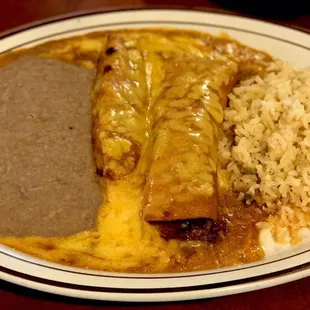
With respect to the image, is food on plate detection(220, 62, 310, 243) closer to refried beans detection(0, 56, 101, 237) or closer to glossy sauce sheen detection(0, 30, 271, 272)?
glossy sauce sheen detection(0, 30, 271, 272)

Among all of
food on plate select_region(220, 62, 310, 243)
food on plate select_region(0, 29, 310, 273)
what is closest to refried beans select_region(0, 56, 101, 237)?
food on plate select_region(0, 29, 310, 273)

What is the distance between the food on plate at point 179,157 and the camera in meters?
1.45

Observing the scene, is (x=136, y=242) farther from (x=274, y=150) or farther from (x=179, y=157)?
(x=274, y=150)

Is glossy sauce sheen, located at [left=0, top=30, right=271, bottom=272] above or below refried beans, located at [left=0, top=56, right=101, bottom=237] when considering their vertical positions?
below

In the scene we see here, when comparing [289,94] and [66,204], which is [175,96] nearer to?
[289,94]

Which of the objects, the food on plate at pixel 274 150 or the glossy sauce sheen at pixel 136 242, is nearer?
the glossy sauce sheen at pixel 136 242

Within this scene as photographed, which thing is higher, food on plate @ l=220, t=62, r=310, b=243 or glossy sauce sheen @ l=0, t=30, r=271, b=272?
food on plate @ l=220, t=62, r=310, b=243

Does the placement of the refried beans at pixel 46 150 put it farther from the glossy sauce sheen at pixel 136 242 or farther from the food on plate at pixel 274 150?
the food on plate at pixel 274 150

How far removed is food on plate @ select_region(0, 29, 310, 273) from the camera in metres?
1.45

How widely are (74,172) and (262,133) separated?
69cm

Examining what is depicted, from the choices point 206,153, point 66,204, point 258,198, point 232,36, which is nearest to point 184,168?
point 206,153

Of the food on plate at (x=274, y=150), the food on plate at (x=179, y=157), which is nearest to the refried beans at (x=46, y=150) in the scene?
the food on plate at (x=179, y=157)

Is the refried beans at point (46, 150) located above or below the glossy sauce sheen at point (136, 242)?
above

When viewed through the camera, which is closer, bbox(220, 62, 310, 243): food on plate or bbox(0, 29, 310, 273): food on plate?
bbox(0, 29, 310, 273): food on plate
